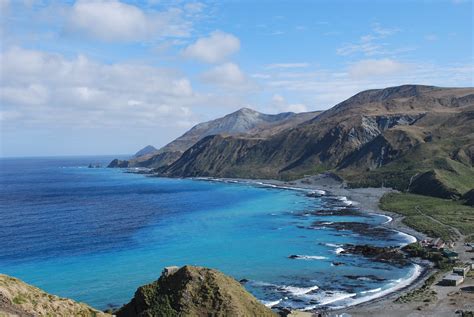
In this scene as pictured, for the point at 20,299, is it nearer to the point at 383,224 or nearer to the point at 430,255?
the point at 430,255

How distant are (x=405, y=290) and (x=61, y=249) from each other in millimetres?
64949

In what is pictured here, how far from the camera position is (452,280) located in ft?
208

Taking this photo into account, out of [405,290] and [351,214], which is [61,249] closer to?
[405,290]

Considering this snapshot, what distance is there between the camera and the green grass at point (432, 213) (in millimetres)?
102438

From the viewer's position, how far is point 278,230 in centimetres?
11188

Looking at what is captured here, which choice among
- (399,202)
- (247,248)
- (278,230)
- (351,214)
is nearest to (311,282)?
(247,248)

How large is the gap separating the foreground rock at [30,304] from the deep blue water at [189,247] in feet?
94.8

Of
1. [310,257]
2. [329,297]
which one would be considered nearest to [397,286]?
[329,297]

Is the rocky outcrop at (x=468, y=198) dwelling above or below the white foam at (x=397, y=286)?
above

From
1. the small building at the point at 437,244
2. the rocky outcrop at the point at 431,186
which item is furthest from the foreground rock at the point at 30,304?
the rocky outcrop at the point at 431,186

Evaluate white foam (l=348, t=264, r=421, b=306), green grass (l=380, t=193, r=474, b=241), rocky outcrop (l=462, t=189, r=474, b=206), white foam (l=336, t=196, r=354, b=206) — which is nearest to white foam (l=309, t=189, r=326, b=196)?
white foam (l=336, t=196, r=354, b=206)

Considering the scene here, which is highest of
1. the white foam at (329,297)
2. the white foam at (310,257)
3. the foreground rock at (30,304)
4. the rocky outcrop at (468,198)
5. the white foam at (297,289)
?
the foreground rock at (30,304)

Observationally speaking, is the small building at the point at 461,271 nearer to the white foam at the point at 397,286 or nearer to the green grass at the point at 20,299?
the white foam at the point at 397,286

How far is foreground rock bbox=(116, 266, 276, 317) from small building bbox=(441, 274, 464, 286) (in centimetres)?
3549
